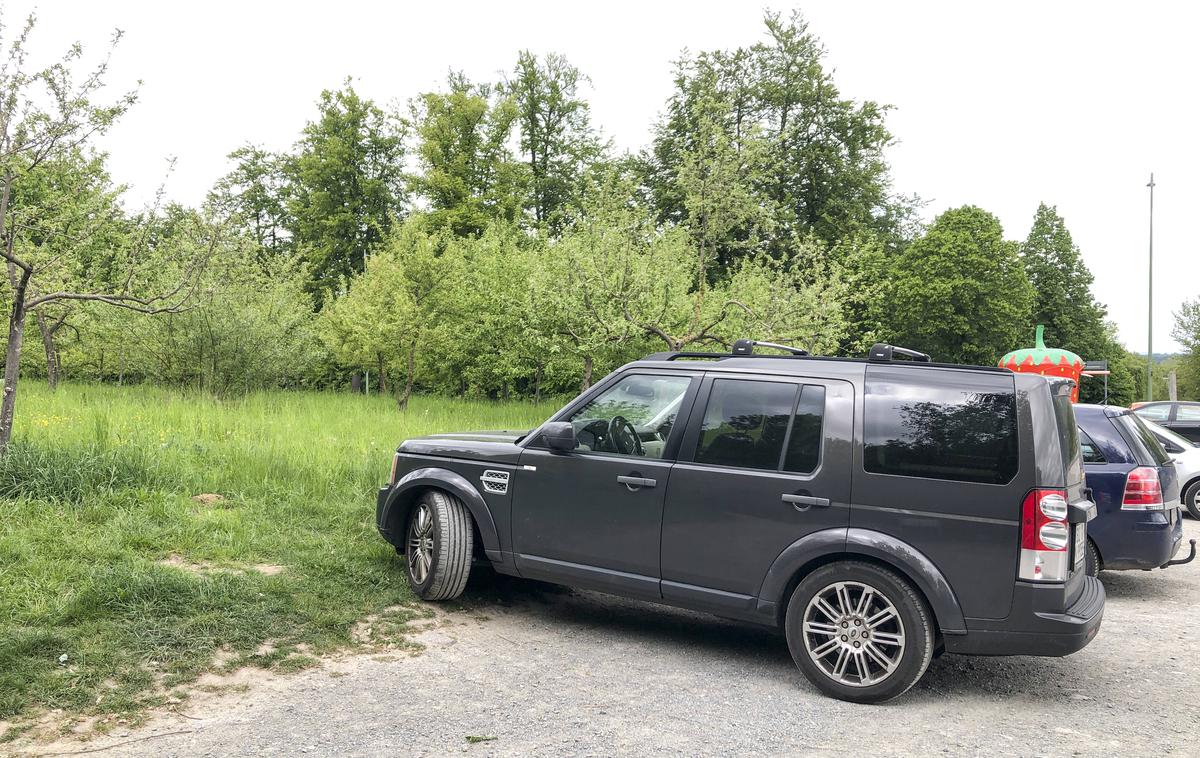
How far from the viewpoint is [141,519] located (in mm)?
7324

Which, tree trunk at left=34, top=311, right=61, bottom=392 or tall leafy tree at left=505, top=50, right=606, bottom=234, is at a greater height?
tall leafy tree at left=505, top=50, right=606, bottom=234

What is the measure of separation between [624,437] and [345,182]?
38.3m

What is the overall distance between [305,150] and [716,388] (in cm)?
4284

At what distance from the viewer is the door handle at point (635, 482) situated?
17.2ft

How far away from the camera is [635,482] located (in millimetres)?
5301

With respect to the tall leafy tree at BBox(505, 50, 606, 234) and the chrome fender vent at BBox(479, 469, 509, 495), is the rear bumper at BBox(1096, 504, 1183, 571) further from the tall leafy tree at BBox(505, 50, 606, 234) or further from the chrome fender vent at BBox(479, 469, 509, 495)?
the tall leafy tree at BBox(505, 50, 606, 234)

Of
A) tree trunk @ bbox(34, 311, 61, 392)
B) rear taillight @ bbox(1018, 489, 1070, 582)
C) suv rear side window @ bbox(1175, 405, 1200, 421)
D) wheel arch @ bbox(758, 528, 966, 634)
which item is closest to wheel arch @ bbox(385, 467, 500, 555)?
wheel arch @ bbox(758, 528, 966, 634)

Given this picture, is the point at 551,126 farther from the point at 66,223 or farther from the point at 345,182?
the point at 66,223

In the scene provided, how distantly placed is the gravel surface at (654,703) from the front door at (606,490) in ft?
1.56

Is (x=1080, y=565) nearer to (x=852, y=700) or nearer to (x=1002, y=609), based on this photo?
(x=1002, y=609)

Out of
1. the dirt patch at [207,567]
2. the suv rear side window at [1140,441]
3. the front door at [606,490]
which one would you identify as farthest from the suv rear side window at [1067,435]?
the dirt patch at [207,567]

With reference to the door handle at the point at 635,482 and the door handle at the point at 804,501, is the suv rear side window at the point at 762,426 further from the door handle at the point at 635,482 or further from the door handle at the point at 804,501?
the door handle at the point at 635,482

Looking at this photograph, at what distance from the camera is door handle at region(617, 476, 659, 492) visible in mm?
5254

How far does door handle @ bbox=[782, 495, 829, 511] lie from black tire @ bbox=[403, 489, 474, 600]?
7.49ft
